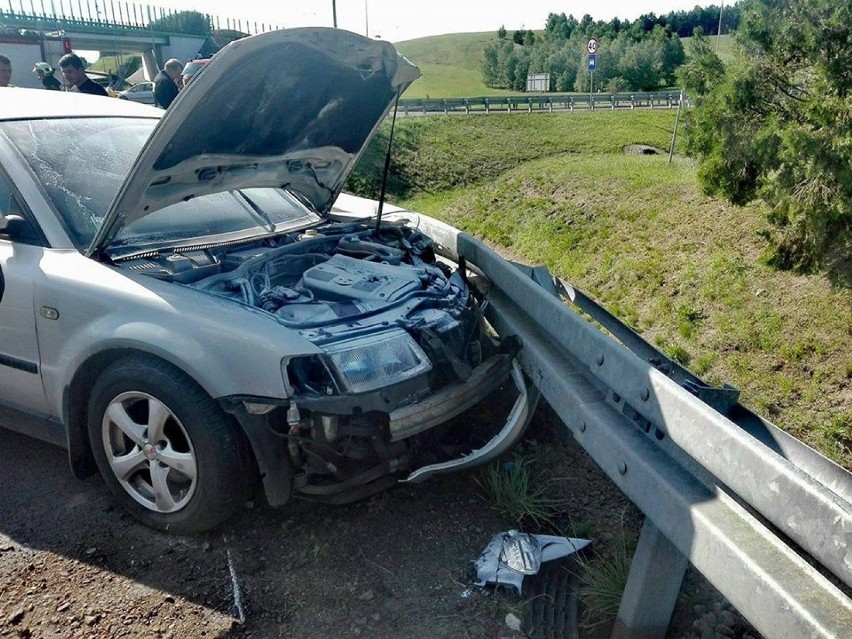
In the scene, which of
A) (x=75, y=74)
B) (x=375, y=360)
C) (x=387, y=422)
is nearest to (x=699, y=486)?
(x=387, y=422)

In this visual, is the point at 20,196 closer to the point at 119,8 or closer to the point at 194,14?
the point at 119,8

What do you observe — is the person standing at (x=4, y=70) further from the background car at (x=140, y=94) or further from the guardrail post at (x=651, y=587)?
the background car at (x=140, y=94)

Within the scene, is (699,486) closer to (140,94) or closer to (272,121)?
(272,121)

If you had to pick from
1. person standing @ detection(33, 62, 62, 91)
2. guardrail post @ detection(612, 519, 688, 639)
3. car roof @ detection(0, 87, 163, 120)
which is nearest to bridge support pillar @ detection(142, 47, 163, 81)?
person standing @ detection(33, 62, 62, 91)

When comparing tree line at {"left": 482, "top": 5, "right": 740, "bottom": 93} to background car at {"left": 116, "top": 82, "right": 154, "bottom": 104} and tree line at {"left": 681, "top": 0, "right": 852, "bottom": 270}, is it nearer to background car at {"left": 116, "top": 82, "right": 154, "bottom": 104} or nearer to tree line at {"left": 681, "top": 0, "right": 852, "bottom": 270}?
background car at {"left": 116, "top": 82, "right": 154, "bottom": 104}

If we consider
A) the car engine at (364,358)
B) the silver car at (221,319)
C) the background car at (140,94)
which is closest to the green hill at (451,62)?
the background car at (140,94)

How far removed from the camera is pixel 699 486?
2.14 meters

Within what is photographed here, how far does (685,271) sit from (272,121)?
4.18m

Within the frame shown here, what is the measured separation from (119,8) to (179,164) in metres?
52.2

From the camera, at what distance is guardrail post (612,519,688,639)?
2.34m

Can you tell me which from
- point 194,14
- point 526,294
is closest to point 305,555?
point 526,294

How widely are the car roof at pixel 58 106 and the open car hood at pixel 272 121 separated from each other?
91 cm

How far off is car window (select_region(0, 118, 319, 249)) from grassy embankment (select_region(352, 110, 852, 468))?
3396 mm

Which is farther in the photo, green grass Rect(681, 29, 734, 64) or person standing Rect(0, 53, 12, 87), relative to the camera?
person standing Rect(0, 53, 12, 87)
